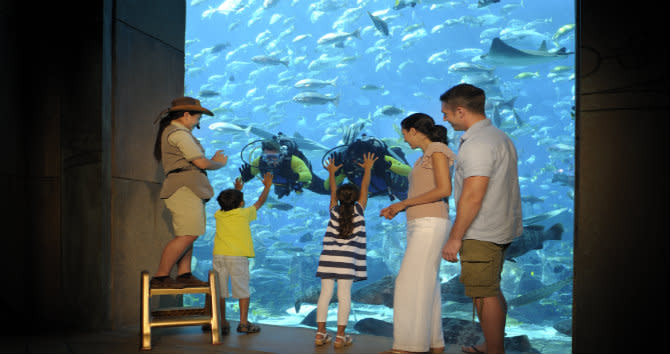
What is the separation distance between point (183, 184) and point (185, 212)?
0.20m

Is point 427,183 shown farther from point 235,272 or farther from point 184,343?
point 184,343

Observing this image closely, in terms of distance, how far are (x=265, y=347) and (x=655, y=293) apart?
7.81 ft

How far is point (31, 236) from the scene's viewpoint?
4.91m

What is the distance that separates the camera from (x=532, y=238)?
13.3 meters

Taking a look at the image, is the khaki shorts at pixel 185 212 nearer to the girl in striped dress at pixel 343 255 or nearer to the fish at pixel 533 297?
the girl in striped dress at pixel 343 255

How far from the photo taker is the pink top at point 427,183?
3.60 metres

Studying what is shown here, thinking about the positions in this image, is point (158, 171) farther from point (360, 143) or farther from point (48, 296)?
point (360, 143)

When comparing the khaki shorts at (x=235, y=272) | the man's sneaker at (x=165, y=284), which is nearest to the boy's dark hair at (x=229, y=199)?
the khaki shorts at (x=235, y=272)

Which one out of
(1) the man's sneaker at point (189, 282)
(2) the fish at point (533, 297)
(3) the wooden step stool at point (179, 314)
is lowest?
(2) the fish at point (533, 297)

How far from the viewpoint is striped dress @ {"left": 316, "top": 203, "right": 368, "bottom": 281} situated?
405 cm

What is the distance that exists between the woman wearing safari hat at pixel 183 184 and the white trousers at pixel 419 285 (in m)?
1.39

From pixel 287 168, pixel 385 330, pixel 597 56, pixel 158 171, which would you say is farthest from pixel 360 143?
pixel 385 330

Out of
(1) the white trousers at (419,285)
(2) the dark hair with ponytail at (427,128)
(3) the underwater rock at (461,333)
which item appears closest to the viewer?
(1) the white trousers at (419,285)

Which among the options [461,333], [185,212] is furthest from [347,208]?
[461,333]
